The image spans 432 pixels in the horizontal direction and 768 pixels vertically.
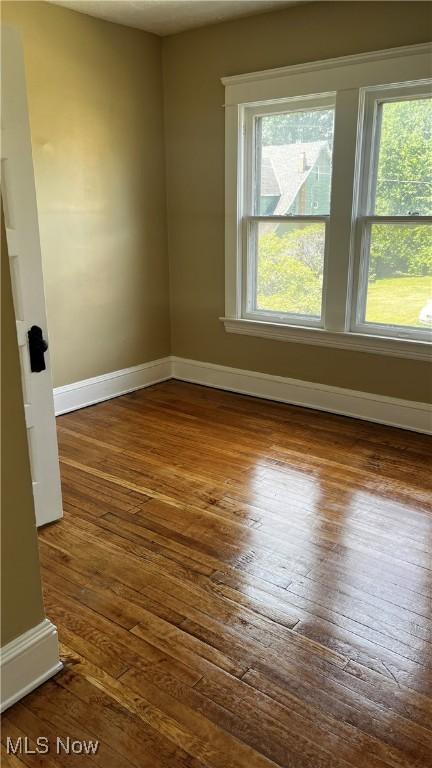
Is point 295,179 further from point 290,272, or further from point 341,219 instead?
point 290,272

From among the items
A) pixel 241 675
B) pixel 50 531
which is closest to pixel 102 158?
pixel 50 531

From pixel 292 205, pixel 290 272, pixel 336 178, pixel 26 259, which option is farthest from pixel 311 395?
pixel 26 259

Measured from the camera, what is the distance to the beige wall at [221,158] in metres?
3.49

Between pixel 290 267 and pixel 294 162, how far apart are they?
0.72 m

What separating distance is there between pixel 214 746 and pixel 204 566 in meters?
0.83

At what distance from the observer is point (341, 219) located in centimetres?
378

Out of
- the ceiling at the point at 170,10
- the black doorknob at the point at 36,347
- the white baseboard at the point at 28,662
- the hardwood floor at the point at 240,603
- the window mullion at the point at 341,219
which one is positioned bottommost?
the hardwood floor at the point at 240,603

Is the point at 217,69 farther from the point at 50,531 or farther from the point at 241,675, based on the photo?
the point at 241,675

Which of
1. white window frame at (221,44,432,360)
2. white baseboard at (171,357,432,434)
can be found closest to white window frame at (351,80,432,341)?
white window frame at (221,44,432,360)

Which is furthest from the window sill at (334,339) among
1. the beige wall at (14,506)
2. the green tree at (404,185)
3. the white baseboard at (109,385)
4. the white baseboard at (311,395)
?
the beige wall at (14,506)

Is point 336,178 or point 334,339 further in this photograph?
point 334,339

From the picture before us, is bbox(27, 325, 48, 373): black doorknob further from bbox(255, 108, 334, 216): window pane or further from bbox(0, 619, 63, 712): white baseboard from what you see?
bbox(255, 108, 334, 216): window pane

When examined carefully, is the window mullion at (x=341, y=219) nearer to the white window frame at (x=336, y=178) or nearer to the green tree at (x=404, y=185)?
the white window frame at (x=336, y=178)

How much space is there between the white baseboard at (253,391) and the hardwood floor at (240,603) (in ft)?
1.19
